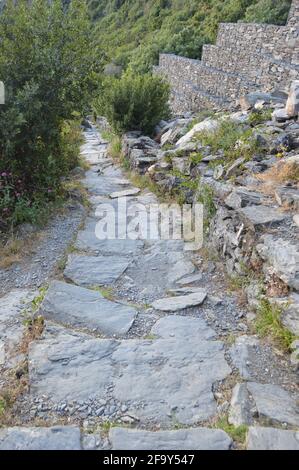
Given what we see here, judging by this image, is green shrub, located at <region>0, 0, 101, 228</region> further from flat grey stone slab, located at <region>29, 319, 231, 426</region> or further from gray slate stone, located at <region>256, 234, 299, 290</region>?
gray slate stone, located at <region>256, 234, 299, 290</region>

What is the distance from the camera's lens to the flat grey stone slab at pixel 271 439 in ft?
7.02

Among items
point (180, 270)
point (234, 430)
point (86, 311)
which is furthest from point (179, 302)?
point (234, 430)

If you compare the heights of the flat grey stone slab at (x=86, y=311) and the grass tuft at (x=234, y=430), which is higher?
the grass tuft at (x=234, y=430)

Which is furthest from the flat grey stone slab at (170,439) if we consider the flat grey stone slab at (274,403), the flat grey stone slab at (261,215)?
the flat grey stone slab at (261,215)

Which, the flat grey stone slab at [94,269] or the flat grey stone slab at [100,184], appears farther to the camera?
the flat grey stone slab at [100,184]

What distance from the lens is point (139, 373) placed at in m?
2.77

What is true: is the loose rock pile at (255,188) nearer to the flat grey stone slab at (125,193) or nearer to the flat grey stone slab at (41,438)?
the flat grey stone slab at (125,193)

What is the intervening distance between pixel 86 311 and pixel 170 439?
1486 mm

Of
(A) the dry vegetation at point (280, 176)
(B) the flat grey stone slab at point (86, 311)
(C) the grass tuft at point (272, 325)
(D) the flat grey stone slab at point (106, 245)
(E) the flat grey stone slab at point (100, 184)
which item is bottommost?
(E) the flat grey stone slab at point (100, 184)

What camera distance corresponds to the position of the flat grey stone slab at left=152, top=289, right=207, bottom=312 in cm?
362

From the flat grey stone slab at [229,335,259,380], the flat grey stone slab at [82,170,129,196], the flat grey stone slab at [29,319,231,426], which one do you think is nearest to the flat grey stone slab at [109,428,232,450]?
the flat grey stone slab at [29,319,231,426]

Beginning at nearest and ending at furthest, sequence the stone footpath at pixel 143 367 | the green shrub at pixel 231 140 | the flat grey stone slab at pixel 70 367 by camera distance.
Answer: the stone footpath at pixel 143 367 < the flat grey stone slab at pixel 70 367 < the green shrub at pixel 231 140

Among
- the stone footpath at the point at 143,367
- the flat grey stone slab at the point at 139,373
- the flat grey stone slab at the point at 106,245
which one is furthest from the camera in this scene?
the flat grey stone slab at the point at 106,245

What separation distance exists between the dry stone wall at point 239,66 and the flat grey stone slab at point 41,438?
782 centimetres
